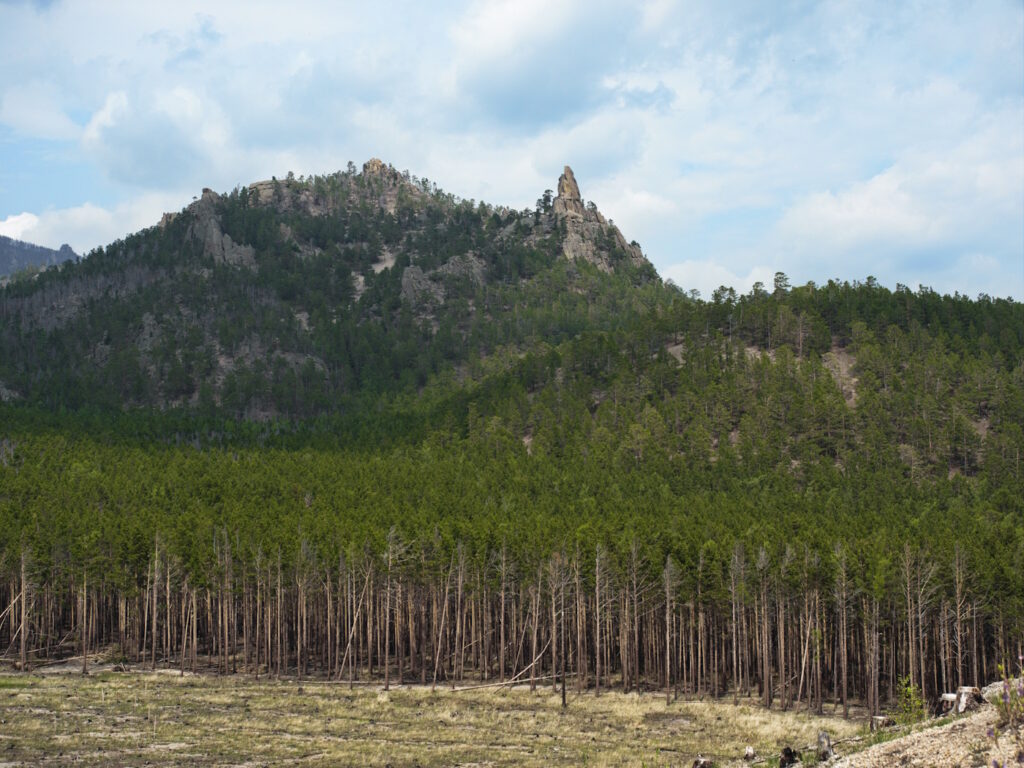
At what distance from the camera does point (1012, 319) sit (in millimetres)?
180750

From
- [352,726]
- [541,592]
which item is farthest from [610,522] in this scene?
[352,726]

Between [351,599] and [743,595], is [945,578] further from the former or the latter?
[351,599]

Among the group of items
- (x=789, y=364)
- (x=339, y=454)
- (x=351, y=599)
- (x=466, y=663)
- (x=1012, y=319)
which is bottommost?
(x=466, y=663)

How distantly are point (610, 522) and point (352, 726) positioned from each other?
4593cm

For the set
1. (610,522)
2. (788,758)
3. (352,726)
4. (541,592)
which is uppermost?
(610,522)

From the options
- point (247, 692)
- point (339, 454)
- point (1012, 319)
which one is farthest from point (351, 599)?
point (1012, 319)

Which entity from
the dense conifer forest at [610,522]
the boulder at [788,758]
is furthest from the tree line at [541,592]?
A: the boulder at [788,758]

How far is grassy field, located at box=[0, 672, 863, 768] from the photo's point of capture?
4394 centimetres

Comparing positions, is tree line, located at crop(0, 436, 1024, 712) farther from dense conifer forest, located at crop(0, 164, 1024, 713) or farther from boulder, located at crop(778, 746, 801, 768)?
boulder, located at crop(778, 746, 801, 768)

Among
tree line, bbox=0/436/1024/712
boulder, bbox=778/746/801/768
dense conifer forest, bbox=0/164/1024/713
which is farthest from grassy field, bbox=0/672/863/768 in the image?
boulder, bbox=778/746/801/768

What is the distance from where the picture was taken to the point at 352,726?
174 ft

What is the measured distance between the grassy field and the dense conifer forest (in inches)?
221

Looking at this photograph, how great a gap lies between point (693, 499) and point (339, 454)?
2662 inches

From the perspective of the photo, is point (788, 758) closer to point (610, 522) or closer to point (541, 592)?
point (541, 592)
